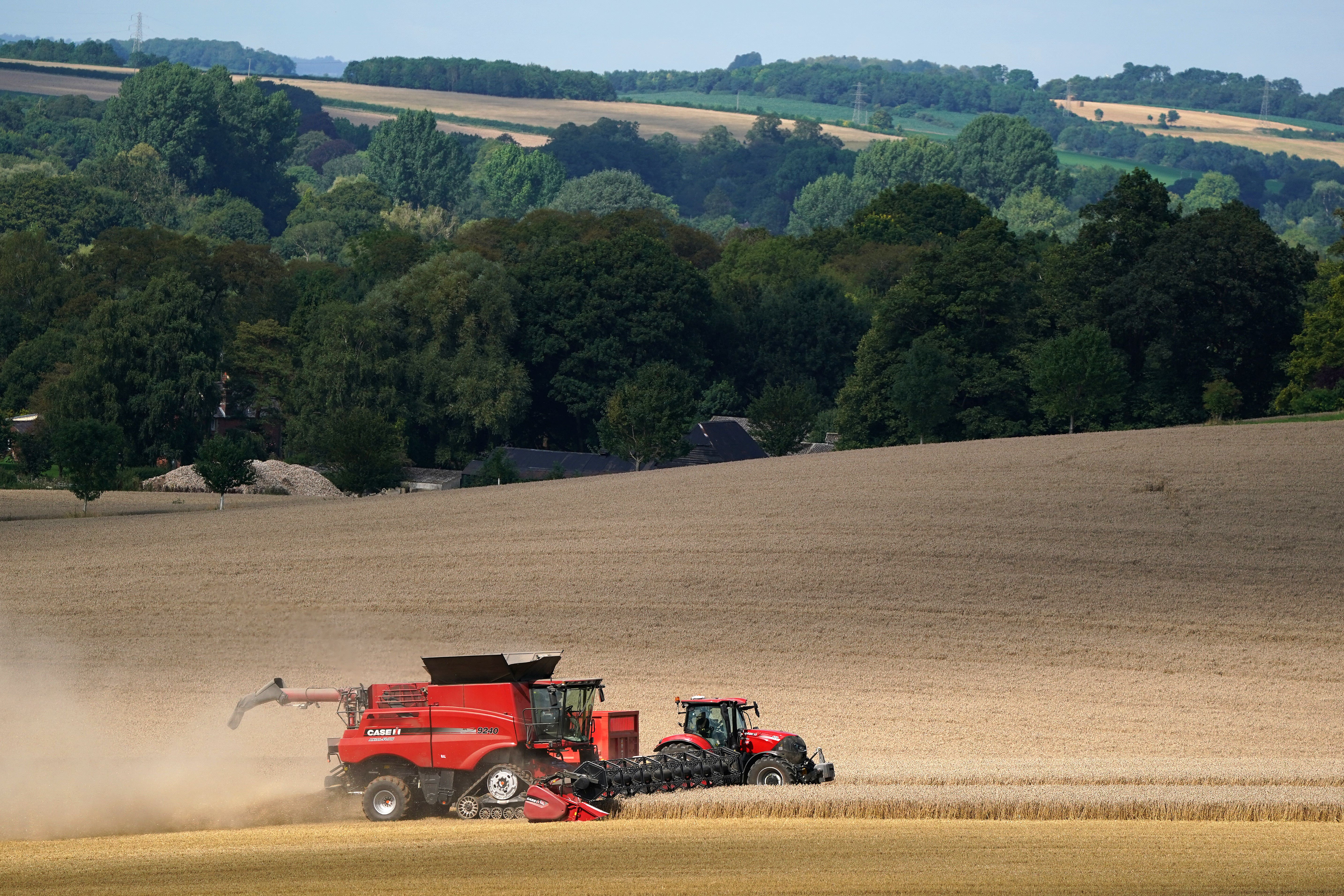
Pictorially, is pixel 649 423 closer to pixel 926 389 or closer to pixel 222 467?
pixel 926 389

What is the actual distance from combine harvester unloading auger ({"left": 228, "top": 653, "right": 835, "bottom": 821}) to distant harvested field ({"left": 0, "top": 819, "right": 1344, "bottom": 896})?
66cm

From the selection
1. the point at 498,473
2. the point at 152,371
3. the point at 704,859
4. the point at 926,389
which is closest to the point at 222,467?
the point at 498,473

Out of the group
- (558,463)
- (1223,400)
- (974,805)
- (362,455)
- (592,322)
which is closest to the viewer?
(974,805)

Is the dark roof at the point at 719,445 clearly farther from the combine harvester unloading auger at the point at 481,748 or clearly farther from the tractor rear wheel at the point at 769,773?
the combine harvester unloading auger at the point at 481,748

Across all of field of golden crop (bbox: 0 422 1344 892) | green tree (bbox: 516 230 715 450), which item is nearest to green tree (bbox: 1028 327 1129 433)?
field of golden crop (bbox: 0 422 1344 892)

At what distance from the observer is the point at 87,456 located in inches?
2562

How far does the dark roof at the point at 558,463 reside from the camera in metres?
94.5

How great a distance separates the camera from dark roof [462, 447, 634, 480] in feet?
310

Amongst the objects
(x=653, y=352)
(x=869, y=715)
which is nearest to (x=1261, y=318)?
(x=653, y=352)

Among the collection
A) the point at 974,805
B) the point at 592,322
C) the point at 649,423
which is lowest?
the point at 649,423

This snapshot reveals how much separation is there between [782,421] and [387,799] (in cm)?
7612

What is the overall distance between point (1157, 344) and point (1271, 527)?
117 ft

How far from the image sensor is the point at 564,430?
376 ft

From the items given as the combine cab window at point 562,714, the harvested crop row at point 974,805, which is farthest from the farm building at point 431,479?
the harvested crop row at point 974,805
